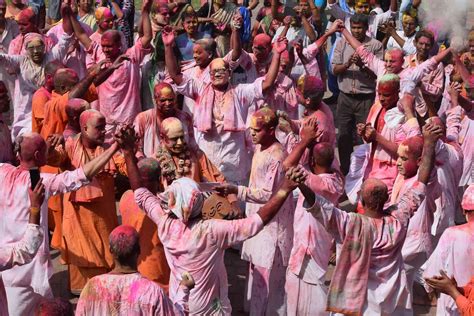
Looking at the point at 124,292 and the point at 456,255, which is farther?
the point at 456,255

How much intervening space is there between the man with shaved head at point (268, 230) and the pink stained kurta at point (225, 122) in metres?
1.58

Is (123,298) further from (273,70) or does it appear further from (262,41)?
(262,41)

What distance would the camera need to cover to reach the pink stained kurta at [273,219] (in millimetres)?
9023

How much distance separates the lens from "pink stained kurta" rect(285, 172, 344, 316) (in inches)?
343

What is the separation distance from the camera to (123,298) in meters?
6.75

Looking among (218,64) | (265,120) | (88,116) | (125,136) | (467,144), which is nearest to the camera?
(125,136)

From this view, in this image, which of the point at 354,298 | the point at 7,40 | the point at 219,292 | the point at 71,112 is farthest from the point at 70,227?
the point at 7,40

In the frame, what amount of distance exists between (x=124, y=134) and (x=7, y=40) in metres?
6.67

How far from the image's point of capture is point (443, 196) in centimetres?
1023

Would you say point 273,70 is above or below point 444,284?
above

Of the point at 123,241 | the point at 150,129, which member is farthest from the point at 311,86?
the point at 123,241

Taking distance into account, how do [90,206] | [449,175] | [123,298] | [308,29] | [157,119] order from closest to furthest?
[123,298]
[90,206]
[157,119]
[449,175]
[308,29]

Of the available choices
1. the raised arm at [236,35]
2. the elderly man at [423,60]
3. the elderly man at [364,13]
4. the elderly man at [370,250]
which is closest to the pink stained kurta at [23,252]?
the elderly man at [370,250]

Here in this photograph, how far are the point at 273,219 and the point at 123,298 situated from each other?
8.54 ft
